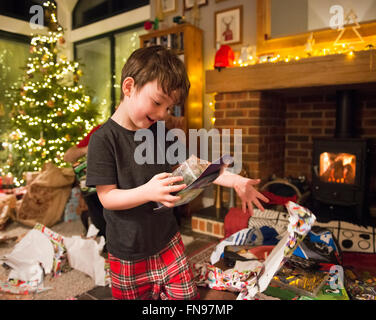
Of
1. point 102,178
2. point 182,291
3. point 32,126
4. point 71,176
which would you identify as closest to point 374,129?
point 182,291

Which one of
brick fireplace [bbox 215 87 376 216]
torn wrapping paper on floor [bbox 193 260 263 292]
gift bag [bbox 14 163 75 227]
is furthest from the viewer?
gift bag [bbox 14 163 75 227]

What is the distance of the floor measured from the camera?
1.45 metres

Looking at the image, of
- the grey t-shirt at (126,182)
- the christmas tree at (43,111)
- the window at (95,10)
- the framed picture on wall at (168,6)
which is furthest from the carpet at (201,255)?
the window at (95,10)

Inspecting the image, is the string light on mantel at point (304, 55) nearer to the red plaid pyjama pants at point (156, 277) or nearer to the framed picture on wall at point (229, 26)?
the framed picture on wall at point (229, 26)

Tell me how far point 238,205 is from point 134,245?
1.63 m

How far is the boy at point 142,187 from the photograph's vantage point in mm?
818

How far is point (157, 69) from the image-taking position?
82cm

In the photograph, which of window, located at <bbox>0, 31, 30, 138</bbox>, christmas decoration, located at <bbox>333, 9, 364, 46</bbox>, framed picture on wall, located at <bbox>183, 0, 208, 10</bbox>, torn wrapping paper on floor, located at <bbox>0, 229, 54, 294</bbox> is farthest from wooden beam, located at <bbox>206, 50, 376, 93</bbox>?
window, located at <bbox>0, 31, 30, 138</bbox>

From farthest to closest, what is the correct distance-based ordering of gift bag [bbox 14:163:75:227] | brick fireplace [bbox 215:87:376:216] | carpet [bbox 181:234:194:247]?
gift bag [bbox 14:163:75:227]
brick fireplace [bbox 215:87:376:216]
carpet [bbox 181:234:194:247]

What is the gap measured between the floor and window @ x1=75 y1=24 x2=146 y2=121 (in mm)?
2332

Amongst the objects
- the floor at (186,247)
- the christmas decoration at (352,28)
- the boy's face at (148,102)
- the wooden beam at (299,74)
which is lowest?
the floor at (186,247)

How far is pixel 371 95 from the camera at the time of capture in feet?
8.02

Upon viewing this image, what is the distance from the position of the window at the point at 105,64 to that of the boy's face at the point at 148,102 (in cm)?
Result: 350

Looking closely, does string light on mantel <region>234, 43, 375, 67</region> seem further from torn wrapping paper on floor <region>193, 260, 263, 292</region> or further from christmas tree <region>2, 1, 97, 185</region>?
christmas tree <region>2, 1, 97, 185</region>
